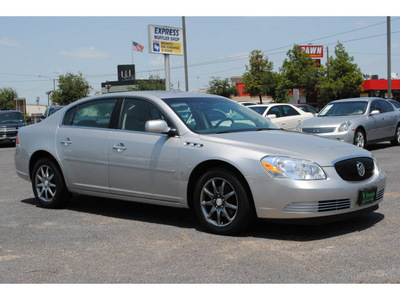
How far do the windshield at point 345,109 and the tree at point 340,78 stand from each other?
4294 centimetres

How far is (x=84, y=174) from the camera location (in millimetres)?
6715

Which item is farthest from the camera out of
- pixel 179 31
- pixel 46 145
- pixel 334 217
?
pixel 179 31

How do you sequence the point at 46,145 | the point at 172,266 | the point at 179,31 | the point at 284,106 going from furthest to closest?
the point at 179,31, the point at 284,106, the point at 46,145, the point at 172,266

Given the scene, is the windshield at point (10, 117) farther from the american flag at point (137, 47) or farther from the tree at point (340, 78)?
the american flag at point (137, 47)

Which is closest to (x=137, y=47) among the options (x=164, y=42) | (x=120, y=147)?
(x=164, y=42)

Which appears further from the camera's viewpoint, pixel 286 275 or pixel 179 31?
pixel 179 31

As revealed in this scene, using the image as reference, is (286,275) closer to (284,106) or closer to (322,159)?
(322,159)

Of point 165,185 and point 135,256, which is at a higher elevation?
point 165,185

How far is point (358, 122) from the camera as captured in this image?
1377 cm

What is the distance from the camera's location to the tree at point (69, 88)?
6588 centimetres

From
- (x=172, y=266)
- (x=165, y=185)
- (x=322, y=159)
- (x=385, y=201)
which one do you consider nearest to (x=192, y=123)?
(x=165, y=185)

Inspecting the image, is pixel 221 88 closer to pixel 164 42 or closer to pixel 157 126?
pixel 164 42

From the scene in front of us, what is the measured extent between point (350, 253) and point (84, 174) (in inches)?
141

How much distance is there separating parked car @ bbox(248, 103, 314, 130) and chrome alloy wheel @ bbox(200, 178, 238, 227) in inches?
498
